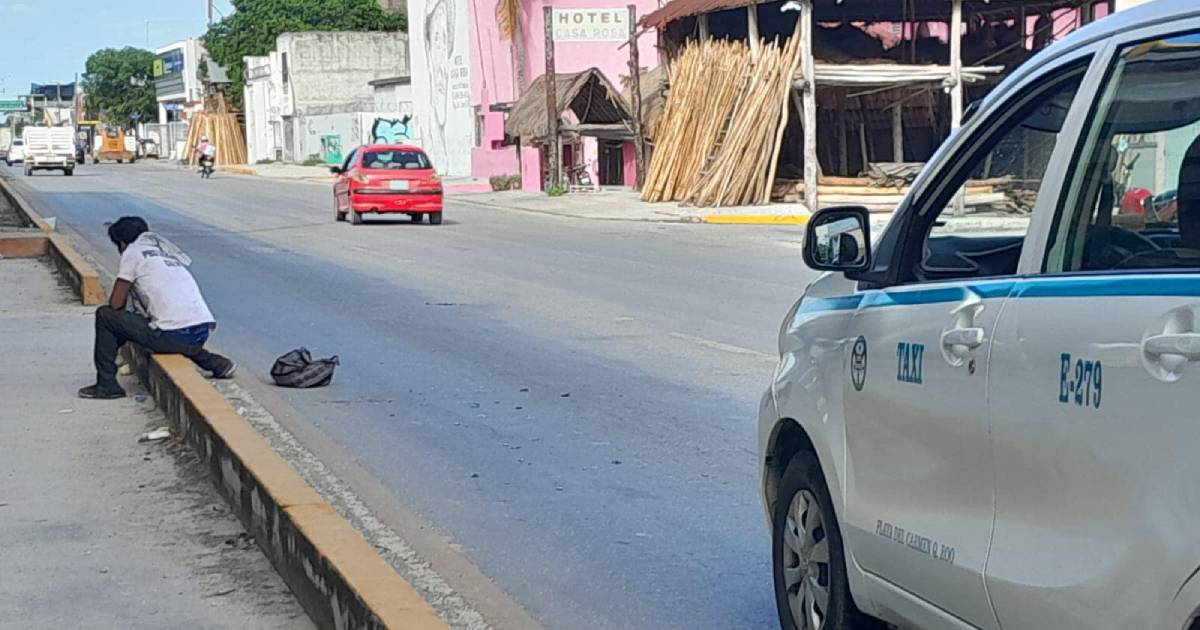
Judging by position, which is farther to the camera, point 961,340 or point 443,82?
point 443,82

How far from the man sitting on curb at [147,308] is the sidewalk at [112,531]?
1.17ft

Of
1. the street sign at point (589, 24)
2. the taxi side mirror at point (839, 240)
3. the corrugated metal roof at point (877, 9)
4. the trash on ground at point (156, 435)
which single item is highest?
the street sign at point (589, 24)

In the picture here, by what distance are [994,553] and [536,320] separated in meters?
11.2

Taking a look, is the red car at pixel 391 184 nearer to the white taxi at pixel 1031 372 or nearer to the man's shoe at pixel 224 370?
the man's shoe at pixel 224 370

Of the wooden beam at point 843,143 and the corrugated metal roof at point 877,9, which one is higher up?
the corrugated metal roof at point 877,9

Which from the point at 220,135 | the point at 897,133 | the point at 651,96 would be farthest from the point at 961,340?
the point at 220,135

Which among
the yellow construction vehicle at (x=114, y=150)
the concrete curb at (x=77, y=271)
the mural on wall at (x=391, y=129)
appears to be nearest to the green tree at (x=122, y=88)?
the yellow construction vehicle at (x=114, y=150)

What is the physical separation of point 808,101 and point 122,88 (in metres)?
112

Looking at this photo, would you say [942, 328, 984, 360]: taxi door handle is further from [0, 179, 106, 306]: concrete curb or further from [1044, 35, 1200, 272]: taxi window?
[0, 179, 106, 306]: concrete curb

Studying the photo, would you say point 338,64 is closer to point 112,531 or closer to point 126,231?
point 126,231

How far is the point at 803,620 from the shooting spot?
5.07m

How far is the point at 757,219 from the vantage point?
102ft

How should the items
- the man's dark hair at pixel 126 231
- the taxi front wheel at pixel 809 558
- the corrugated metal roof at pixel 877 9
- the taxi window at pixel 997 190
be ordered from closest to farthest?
the taxi window at pixel 997 190 < the taxi front wheel at pixel 809 558 < the man's dark hair at pixel 126 231 < the corrugated metal roof at pixel 877 9

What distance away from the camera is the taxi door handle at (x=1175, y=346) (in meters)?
2.99
